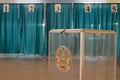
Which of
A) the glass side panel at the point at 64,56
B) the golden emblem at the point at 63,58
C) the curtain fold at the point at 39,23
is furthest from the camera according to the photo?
the curtain fold at the point at 39,23

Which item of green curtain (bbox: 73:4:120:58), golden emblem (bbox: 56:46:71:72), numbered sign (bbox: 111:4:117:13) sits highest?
numbered sign (bbox: 111:4:117:13)

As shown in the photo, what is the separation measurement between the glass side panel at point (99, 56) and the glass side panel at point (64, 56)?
0.47 feet

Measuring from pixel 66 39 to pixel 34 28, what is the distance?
10.3m

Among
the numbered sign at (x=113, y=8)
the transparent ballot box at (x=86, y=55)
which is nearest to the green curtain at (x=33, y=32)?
the numbered sign at (x=113, y=8)

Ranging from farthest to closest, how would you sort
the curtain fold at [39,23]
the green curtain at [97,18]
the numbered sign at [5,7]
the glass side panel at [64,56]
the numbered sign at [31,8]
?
1. the numbered sign at [5,7]
2. the numbered sign at [31,8]
3. the curtain fold at [39,23]
4. the green curtain at [97,18]
5. the glass side panel at [64,56]

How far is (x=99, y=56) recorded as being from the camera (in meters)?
3.54

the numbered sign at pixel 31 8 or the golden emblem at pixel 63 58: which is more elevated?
the numbered sign at pixel 31 8

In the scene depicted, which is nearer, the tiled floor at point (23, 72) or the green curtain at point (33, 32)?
the tiled floor at point (23, 72)

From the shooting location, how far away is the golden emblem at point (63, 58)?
364 centimetres

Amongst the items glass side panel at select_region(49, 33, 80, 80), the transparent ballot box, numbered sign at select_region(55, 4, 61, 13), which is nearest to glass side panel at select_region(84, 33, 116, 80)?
the transparent ballot box

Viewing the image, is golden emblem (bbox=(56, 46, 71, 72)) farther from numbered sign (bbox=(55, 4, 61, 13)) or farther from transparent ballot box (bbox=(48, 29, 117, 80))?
numbered sign (bbox=(55, 4, 61, 13))

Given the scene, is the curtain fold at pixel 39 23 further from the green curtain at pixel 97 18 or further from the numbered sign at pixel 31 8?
the numbered sign at pixel 31 8

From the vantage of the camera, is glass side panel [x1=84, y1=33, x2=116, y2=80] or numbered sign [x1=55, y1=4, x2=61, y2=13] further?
numbered sign [x1=55, y1=4, x2=61, y2=13]

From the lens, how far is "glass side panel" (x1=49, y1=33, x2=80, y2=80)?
3508mm
